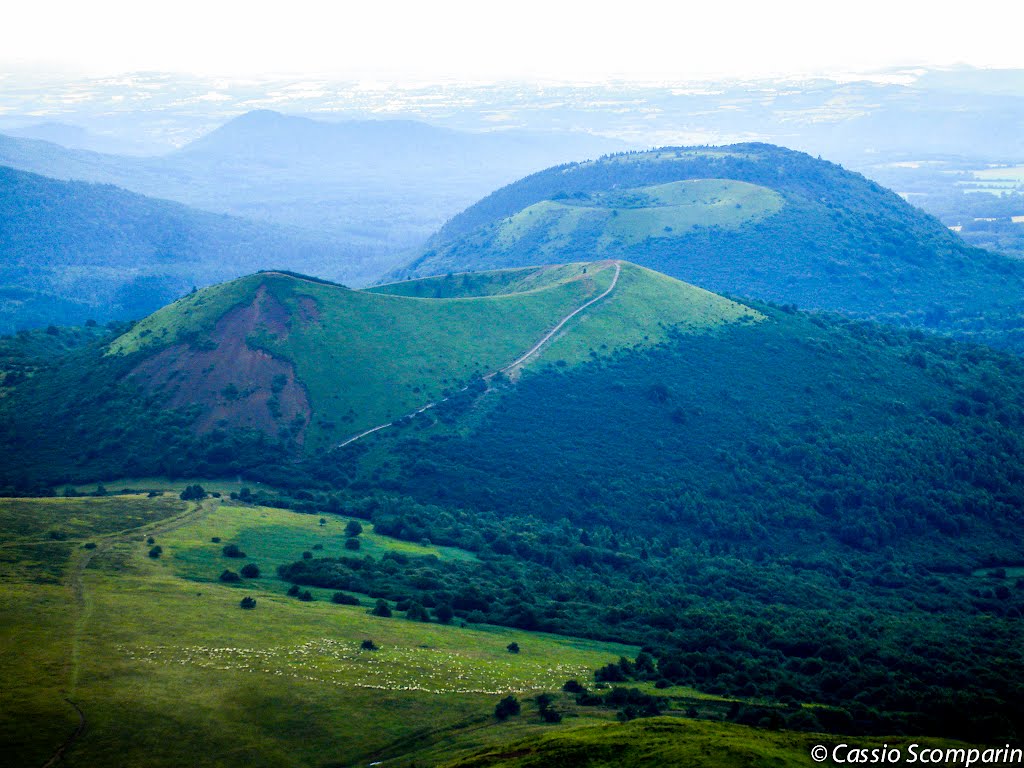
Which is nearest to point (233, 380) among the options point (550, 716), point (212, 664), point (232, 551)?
point (232, 551)

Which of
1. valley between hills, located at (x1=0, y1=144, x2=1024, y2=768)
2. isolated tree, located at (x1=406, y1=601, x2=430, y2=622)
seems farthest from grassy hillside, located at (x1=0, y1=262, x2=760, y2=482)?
isolated tree, located at (x1=406, y1=601, x2=430, y2=622)

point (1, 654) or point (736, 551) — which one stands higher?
point (1, 654)

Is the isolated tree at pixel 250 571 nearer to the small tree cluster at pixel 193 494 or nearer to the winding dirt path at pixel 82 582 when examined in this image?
the winding dirt path at pixel 82 582

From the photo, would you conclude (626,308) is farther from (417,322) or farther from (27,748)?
(27,748)

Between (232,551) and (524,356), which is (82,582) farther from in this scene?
(524,356)

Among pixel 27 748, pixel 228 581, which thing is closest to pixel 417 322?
pixel 228 581

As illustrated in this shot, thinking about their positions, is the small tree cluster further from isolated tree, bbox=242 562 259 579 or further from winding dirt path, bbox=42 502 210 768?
isolated tree, bbox=242 562 259 579
